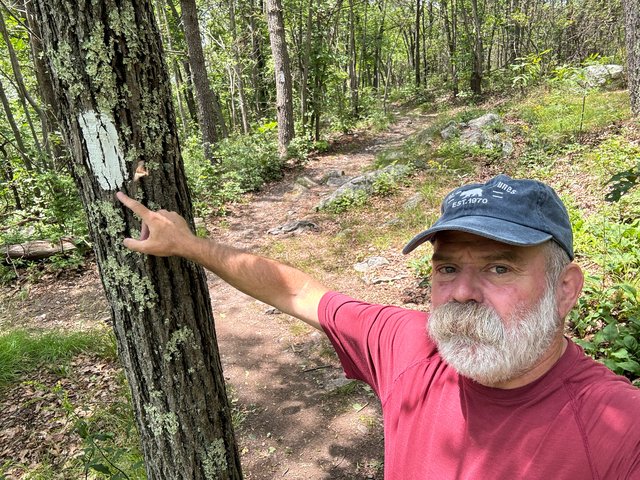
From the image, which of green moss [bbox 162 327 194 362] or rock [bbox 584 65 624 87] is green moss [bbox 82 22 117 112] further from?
rock [bbox 584 65 624 87]

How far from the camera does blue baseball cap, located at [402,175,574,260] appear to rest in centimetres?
139

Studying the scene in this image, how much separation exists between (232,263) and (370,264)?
466 centimetres

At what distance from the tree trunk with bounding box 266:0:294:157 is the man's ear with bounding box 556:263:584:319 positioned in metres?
11.7

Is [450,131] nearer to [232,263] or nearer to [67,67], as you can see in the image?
[232,263]

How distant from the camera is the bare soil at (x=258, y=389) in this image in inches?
136

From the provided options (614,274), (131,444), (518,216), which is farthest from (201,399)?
(614,274)

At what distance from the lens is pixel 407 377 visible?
170cm

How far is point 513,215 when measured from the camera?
4.67 ft

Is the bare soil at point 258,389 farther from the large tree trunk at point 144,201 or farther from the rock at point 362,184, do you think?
the rock at point 362,184

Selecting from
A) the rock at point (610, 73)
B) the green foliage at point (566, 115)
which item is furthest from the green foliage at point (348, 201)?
the rock at point (610, 73)

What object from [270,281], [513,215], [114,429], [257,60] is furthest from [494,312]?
[257,60]

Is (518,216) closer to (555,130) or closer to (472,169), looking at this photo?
(472,169)

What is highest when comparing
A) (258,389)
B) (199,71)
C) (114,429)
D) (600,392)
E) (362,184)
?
(199,71)

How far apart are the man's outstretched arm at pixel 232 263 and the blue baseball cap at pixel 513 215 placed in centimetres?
85
